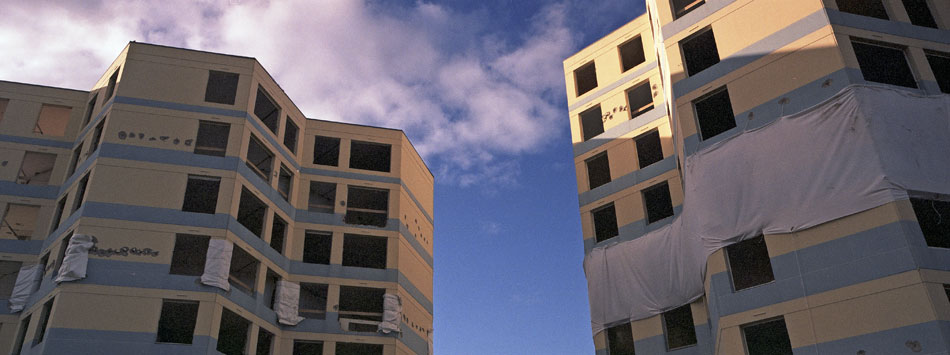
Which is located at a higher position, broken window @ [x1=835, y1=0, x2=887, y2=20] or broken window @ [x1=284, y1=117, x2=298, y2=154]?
broken window @ [x1=284, y1=117, x2=298, y2=154]

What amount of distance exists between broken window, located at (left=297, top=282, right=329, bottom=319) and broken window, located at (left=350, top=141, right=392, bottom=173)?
9525 millimetres

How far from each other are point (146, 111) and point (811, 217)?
32750mm

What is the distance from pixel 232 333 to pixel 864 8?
3572cm

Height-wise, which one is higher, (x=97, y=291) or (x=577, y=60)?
(x=577, y=60)

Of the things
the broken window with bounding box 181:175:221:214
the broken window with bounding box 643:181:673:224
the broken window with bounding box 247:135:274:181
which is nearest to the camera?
the broken window with bounding box 643:181:673:224

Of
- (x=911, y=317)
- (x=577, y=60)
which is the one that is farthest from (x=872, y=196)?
(x=577, y=60)

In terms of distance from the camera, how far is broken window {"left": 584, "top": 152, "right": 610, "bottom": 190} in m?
40.2

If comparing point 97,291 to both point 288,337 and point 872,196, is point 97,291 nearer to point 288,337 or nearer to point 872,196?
point 288,337

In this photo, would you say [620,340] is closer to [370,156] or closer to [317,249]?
[317,249]

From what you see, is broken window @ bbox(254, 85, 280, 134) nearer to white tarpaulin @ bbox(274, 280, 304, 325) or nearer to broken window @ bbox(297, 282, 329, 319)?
white tarpaulin @ bbox(274, 280, 304, 325)

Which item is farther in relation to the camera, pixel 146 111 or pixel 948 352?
pixel 146 111

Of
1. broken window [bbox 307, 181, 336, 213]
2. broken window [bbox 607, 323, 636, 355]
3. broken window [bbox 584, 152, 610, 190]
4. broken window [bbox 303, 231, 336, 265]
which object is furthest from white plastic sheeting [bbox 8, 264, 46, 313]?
broken window [bbox 584, 152, 610, 190]

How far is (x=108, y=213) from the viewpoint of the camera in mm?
35469

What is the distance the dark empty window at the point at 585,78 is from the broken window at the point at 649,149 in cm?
598
